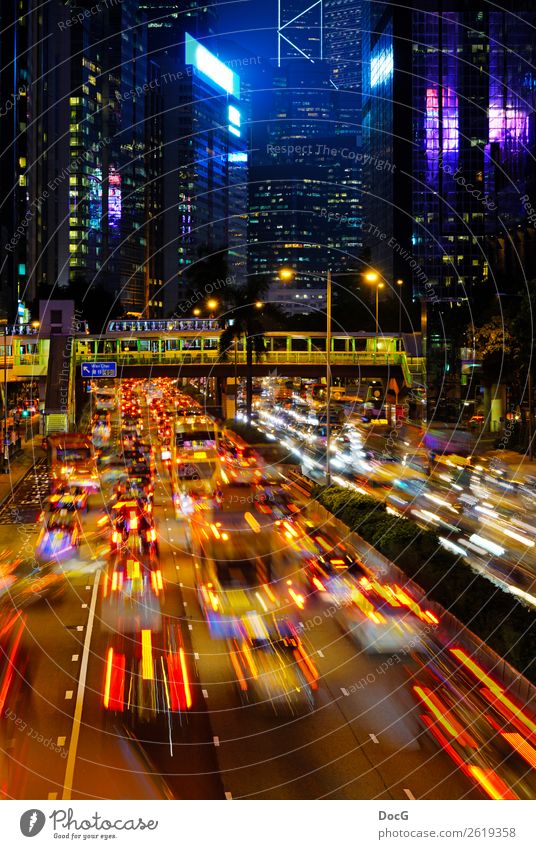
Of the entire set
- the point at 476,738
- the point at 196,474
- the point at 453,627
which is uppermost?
the point at 196,474

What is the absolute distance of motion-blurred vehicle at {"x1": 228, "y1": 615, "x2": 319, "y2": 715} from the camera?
18.6 meters

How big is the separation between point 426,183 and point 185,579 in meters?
142

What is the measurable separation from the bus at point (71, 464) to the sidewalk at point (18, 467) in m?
Result: 1.42

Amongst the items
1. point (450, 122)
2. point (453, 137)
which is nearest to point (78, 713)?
point (453, 137)

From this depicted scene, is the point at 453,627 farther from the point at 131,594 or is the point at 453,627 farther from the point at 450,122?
the point at 450,122

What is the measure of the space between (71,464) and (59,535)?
1824cm

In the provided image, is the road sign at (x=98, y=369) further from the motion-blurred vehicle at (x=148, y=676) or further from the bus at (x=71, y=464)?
the motion-blurred vehicle at (x=148, y=676)

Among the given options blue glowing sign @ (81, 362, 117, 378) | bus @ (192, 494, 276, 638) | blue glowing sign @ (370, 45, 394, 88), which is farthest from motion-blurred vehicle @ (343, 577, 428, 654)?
blue glowing sign @ (370, 45, 394, 88)

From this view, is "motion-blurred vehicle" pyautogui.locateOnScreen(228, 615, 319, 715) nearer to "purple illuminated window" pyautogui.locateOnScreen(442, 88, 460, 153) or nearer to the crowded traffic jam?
the crowded traffic jam

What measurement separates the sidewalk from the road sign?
738cm

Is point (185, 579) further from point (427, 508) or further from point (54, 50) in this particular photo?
point (54, 50)

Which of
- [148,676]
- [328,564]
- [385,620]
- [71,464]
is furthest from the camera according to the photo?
[71,464]

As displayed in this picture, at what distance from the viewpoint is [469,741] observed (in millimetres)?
16203

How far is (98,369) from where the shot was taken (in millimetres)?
68375
